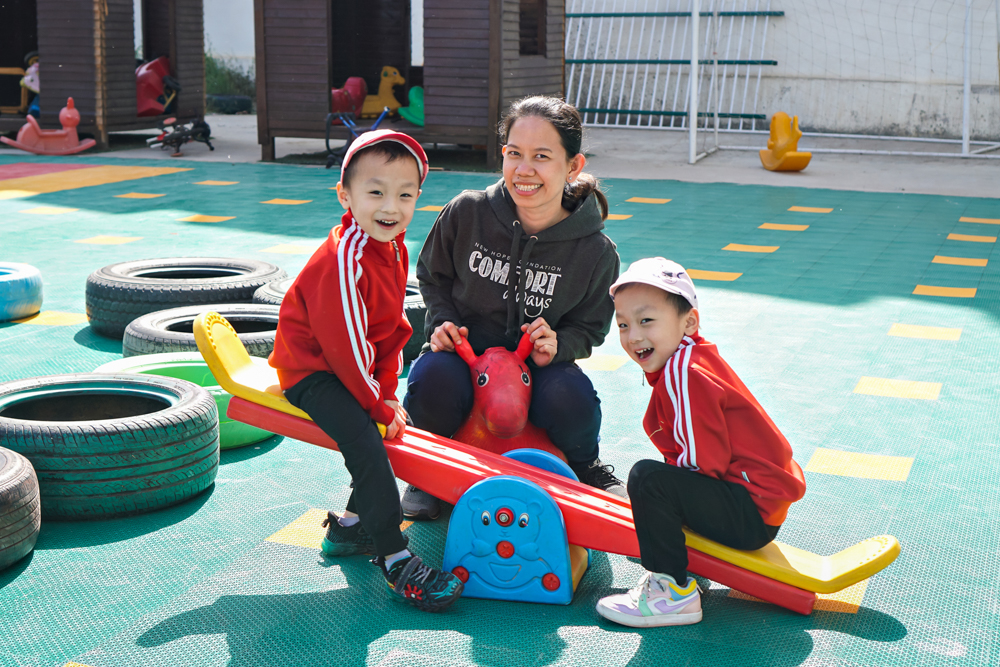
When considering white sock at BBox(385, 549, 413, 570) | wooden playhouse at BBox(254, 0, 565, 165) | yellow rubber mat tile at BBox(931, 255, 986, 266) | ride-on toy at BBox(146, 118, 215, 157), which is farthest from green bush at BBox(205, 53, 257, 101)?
white sock at BBox(385, 549, 413, 570)

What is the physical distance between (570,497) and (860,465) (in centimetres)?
132

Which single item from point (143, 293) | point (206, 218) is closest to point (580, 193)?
point (143, 293)

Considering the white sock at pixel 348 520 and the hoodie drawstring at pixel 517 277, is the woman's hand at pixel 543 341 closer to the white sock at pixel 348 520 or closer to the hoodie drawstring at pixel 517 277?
the hoodie drawstring at pixel 517 277

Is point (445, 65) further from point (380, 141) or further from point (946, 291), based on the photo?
point (380, 141)

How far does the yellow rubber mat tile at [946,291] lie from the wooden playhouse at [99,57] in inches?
440

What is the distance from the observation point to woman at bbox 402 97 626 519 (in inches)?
108

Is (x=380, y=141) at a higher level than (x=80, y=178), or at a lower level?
higher

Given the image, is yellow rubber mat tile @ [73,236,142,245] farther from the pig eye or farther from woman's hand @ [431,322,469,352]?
the pig eye

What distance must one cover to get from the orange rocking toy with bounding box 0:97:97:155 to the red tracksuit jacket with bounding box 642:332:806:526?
12525mm

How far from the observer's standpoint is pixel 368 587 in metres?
2.46

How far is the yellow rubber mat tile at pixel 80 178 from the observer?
9.90 m

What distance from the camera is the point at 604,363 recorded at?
4.50m

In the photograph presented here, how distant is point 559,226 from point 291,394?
920 millimetres

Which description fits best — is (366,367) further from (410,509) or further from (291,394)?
(410,509)
